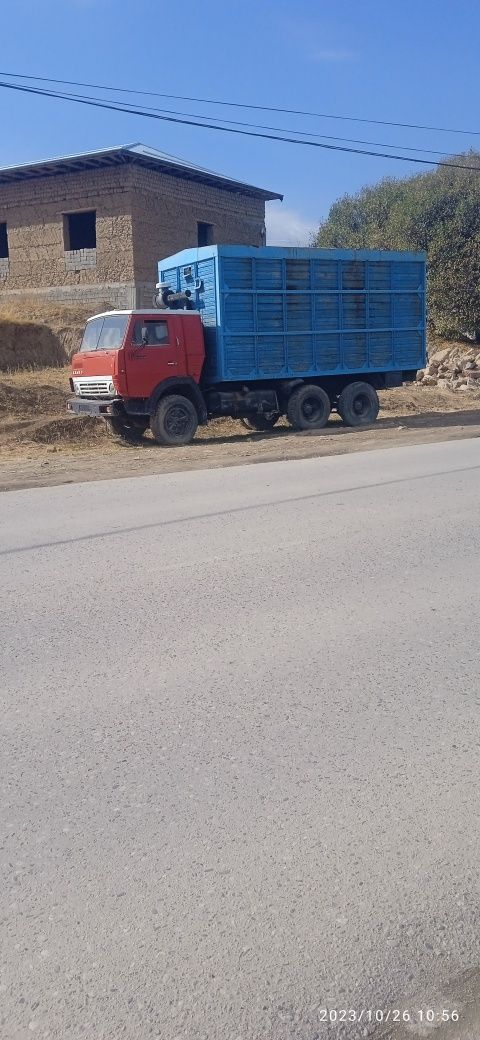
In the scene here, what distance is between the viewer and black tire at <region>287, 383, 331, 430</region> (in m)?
19.1

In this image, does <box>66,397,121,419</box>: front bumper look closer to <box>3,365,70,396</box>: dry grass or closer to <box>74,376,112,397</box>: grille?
<box>74,376,112,397</box>: grille

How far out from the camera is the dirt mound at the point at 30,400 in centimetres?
2036

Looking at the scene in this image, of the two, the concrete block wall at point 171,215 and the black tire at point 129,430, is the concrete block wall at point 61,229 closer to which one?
the concrete block wall at point 171,215

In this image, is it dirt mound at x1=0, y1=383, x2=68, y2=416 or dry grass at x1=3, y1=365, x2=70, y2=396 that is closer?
dirt mound at x1=0, y1=383, x2=68, y2=416

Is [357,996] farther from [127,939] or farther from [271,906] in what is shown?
[127,939]

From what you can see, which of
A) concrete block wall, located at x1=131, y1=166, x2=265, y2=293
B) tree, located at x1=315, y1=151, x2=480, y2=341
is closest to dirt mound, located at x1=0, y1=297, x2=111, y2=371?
concrete block wall, located at x1=131, y1=166, x2=265, y2=293

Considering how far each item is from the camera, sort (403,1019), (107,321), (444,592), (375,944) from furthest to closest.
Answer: (107,321)
(444,592)
(375,944)
(403,1019)

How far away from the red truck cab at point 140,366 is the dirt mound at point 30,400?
10.7 ft

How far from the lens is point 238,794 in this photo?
3.84m

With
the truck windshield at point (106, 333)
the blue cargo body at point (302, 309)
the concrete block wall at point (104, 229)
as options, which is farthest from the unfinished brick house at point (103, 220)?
the truck windshield at point (106, 333)

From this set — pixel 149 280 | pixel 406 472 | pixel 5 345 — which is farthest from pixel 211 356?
pixel 149 280

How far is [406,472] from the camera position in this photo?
42.0ft

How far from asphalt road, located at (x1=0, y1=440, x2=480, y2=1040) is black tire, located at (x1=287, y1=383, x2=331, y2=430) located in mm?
11471

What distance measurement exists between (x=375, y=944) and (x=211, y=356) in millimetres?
15385
